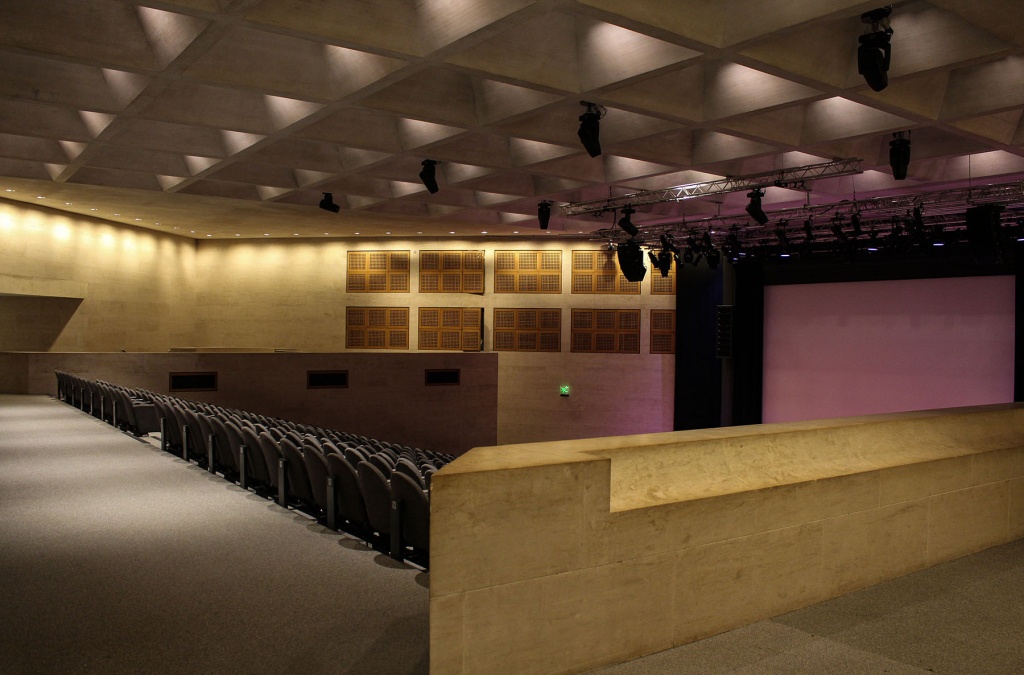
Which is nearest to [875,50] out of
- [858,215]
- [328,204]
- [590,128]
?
[590,128]

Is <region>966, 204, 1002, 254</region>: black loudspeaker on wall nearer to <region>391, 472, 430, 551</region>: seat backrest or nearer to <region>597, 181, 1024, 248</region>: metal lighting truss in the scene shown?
<region>597, 181, 1024, 248</region>: metal lighting truss

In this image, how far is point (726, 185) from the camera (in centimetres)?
1116

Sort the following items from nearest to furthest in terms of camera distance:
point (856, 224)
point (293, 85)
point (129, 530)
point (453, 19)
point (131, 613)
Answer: point (131, 613) < point (129, 530) < point (453, 19) < point (293, 85) < point (856, 224)

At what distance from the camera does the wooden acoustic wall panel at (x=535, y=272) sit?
18.5 metres

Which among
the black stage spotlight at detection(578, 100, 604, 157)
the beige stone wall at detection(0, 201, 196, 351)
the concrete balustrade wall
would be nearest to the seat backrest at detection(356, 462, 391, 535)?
the concrete balustrade wall

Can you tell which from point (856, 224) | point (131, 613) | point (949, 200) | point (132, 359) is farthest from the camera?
point (132, 359)

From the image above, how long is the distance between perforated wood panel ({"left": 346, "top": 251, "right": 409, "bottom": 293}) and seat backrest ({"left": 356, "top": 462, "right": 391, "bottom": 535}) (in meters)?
14.7

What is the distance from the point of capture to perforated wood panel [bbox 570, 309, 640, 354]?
18.3 m

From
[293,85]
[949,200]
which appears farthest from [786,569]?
[949,200]

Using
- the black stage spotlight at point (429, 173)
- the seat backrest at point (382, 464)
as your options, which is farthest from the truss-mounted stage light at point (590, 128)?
the seat backrest at point (382, 464)

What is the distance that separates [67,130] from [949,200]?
12754 millimetres

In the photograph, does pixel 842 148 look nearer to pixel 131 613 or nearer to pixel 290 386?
pixel 131 613

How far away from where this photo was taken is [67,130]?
9273 mm

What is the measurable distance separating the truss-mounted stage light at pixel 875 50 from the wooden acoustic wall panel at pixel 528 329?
13031 mm
